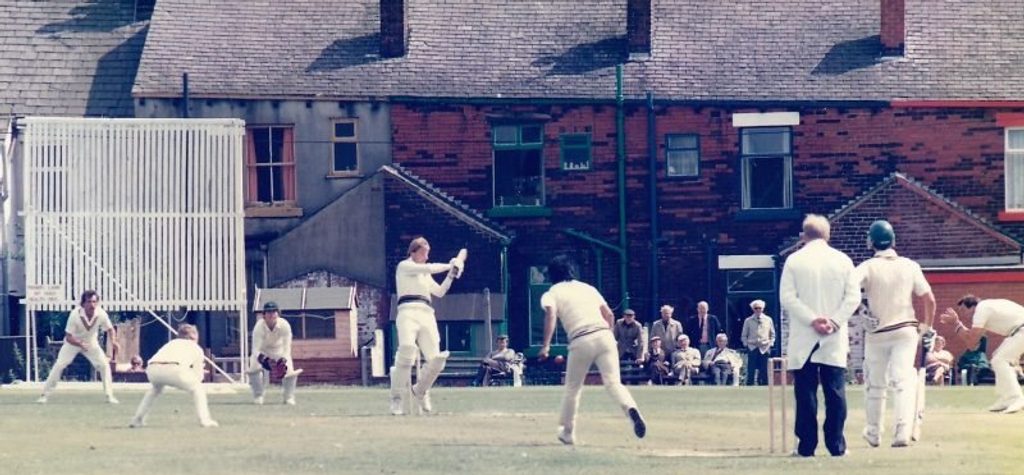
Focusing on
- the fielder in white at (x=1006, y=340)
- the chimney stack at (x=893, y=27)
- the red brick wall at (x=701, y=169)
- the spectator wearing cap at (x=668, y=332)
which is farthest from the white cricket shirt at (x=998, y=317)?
the chimney stack at (x=893, y=27)

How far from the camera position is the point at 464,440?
2281 centimetres

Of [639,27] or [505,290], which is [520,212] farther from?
[639,27]

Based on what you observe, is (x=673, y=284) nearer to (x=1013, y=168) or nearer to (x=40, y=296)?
(x=1013, y=168)

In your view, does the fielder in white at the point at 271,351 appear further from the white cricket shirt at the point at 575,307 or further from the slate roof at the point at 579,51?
the slate roof at the point at 579,51

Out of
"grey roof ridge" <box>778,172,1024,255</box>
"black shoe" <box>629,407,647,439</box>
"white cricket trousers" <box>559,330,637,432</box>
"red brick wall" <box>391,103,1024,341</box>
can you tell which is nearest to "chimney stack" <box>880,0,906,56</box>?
"red brick wall" <box>391,103,1024,341</box>

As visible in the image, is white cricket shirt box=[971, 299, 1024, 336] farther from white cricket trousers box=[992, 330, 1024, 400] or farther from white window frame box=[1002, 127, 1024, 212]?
white window frame box=[1002, 127, 1024, 212]

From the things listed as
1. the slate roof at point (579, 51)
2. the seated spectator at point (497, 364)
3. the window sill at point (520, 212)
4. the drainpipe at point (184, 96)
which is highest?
the slate roof at point (579, 51)

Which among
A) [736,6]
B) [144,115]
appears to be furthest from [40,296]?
[736,6]

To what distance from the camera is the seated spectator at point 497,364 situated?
138ft

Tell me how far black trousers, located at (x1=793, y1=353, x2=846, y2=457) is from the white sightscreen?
18702 mm

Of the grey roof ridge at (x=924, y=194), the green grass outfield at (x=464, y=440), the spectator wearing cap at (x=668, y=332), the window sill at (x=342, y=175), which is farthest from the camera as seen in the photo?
the window sill at (x=342, y=175)

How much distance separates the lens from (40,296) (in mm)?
37812

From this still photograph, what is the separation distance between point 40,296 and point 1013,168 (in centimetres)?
1826

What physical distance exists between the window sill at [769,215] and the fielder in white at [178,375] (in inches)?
867
